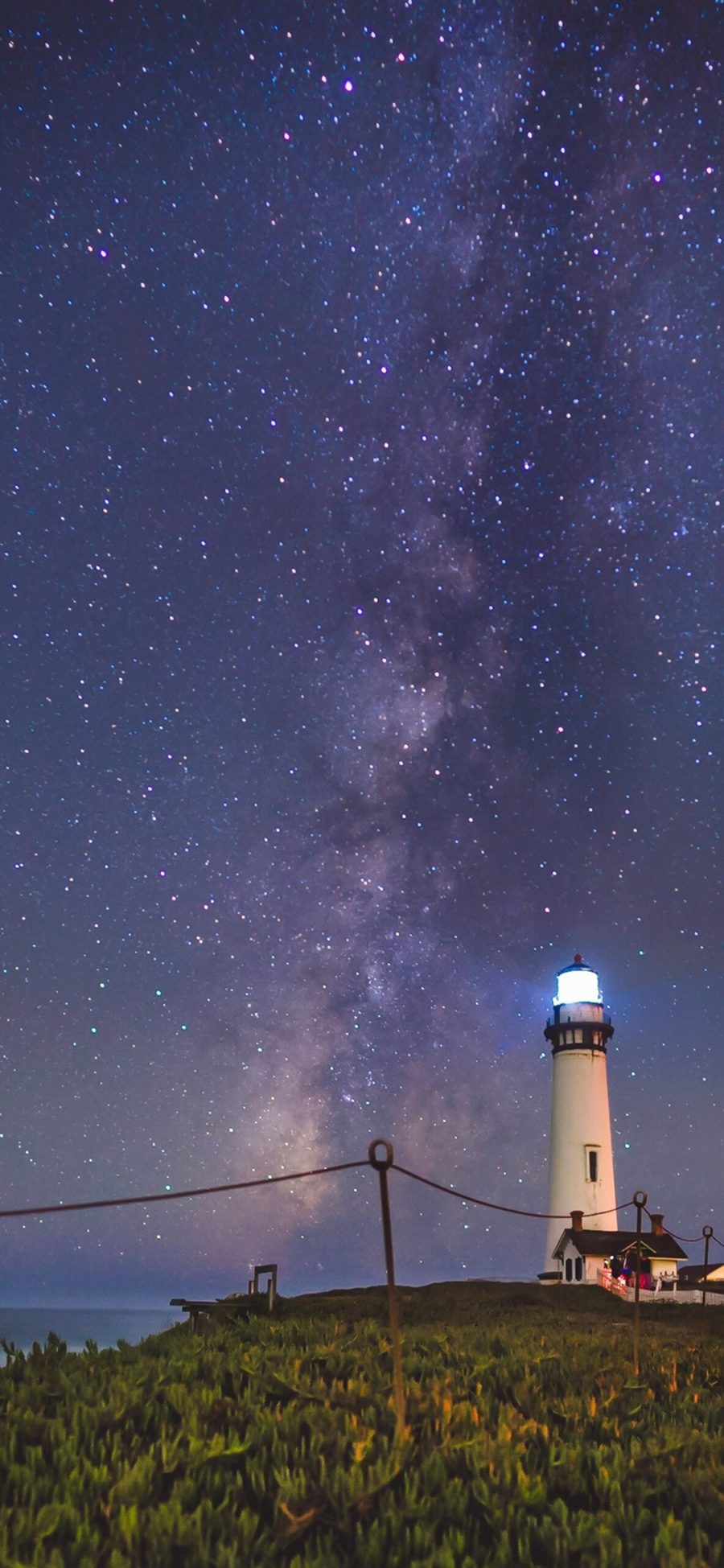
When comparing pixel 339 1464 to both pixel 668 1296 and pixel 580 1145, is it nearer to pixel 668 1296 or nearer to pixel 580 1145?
pixel 668 1296

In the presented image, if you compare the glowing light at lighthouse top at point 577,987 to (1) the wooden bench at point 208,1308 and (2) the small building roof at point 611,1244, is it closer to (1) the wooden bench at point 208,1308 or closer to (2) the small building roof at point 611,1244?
(2) the small building roof at point 611,1244

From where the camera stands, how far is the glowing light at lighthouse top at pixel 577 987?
49938 mm

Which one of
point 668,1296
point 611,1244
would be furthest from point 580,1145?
point 668,1296

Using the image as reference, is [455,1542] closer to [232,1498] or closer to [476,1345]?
[232,1498]

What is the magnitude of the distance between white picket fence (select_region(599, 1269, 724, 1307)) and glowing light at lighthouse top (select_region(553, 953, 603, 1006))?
1187 centimetres

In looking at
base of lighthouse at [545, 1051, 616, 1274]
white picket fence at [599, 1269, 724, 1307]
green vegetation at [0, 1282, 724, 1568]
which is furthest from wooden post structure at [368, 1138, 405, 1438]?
→ base of lighthouse at [545, 1051, 616, 1274]

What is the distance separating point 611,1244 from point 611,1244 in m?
0.08

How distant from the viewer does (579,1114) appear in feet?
157

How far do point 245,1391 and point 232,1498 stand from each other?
2063 millimetres

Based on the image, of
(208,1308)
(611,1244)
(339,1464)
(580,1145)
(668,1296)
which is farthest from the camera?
(580,1145)

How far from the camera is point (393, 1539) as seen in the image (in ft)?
18.2

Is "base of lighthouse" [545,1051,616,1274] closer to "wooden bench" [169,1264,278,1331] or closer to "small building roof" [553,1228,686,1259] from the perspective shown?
"small building roof" [553,1228,686,1259]

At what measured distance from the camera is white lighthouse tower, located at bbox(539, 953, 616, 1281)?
46969 mm

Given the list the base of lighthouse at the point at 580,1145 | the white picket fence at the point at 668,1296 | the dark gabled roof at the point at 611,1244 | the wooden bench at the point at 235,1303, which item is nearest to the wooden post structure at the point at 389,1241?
the wooden bench at the point at 235,1303
